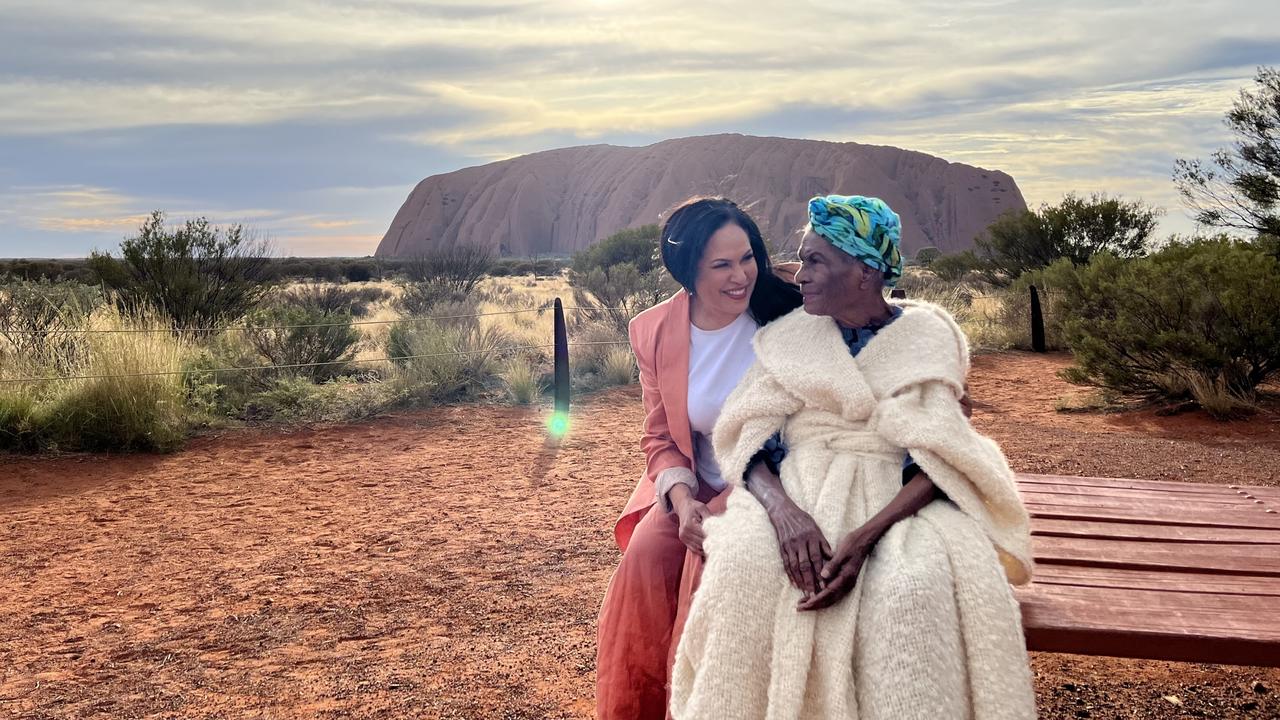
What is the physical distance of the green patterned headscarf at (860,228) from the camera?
2.36 metres

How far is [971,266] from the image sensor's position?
68.3 feet

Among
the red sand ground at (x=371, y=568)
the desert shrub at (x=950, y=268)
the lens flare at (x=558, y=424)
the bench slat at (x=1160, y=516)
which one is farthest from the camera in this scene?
the desert shrub at (x=950, y=268)

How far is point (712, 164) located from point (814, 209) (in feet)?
272

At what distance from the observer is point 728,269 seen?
278 cm

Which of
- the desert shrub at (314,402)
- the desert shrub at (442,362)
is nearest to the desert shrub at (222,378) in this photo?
the desert shrub at (314,402)

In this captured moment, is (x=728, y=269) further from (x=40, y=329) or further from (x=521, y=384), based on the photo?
(x=40, y=329)

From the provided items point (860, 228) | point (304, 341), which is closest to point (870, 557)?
point (860, 228)

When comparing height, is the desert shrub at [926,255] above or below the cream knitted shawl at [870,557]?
above

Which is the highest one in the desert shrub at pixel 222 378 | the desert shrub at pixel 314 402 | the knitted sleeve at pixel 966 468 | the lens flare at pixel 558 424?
the knitted sleeve at pixel 966 468

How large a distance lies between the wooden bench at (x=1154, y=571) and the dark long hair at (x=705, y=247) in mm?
919

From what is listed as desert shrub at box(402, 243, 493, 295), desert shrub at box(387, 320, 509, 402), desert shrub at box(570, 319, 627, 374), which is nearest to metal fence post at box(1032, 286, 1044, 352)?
desert shrub at box(570, 319, 627, 374)

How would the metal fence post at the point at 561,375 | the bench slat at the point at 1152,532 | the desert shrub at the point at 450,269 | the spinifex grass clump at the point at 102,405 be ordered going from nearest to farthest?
the bench slat at the point at 1152,532 → the spinifex grass clump at the point at 102,405 → the metal fence post at the point at 561,375 → the desert shrub at the point at 450,269

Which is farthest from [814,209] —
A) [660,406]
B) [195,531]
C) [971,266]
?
[971,266]

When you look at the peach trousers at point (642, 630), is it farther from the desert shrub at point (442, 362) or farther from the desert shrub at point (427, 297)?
the desert shrub at point (427, 297)
